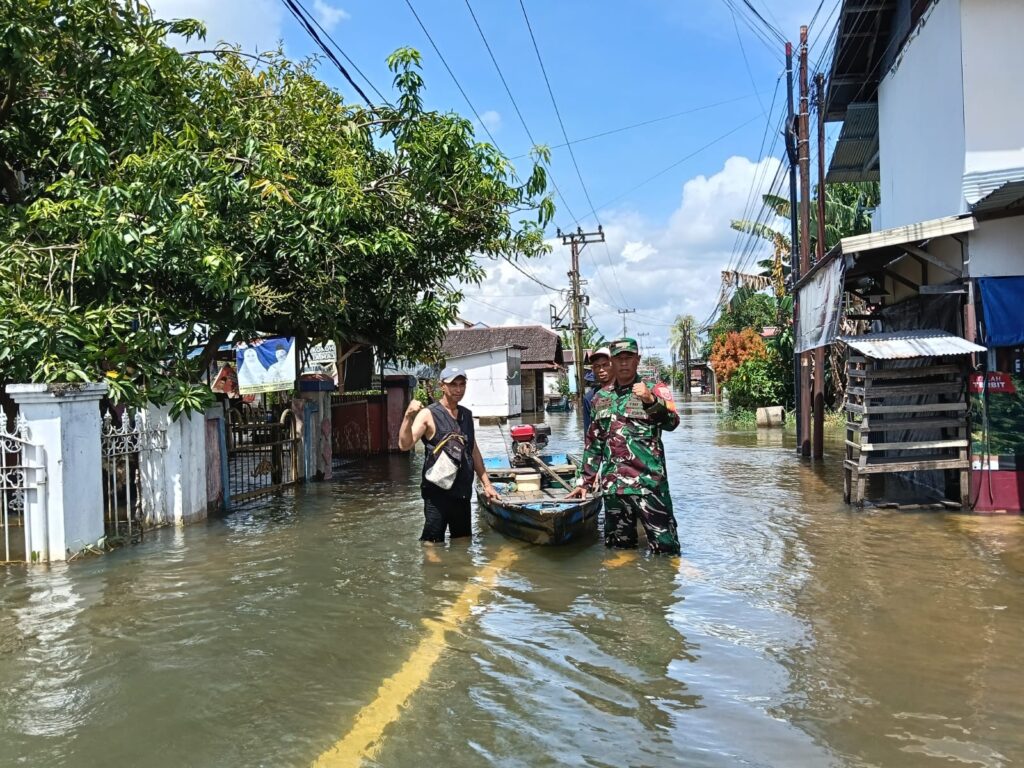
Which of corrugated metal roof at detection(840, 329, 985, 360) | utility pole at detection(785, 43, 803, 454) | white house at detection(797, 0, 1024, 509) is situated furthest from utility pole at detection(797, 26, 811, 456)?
corrugated metal roof at detection(840, 329, 985, 360)

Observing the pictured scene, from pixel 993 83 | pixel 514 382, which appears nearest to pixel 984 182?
pixel 993 83

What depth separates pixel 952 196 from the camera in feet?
34.0

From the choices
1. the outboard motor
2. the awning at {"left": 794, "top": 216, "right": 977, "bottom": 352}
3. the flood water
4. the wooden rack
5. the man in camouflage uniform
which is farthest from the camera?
the outboard motor

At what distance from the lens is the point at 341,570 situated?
7.61 metres

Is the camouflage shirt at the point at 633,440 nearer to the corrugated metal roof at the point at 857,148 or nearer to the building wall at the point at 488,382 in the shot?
the corrugated metal roof at the point at 857,148

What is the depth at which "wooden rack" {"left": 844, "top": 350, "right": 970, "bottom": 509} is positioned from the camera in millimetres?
9672

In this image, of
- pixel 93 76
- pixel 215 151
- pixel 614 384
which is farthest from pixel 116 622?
pixel 93 76

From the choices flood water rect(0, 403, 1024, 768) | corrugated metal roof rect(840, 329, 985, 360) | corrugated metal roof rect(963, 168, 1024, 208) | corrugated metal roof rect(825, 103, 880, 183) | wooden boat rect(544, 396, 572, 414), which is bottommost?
flood water rect(0, 403, 1024, 768)

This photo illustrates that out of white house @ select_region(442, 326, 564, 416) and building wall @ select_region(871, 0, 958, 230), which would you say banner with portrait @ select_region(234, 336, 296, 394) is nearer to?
building wall @ select_region(871, 0, 958, 230)

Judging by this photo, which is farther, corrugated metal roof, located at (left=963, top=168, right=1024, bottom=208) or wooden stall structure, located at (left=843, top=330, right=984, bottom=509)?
wooden stall structure, located at (left=843, top=330, right=984, bottom=509)

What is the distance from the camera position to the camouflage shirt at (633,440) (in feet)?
22.5

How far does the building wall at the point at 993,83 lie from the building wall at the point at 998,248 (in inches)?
35.7

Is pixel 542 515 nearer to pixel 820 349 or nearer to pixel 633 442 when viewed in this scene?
pixel 633 442

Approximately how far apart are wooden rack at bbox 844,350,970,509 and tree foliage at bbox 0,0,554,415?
16.2ft
